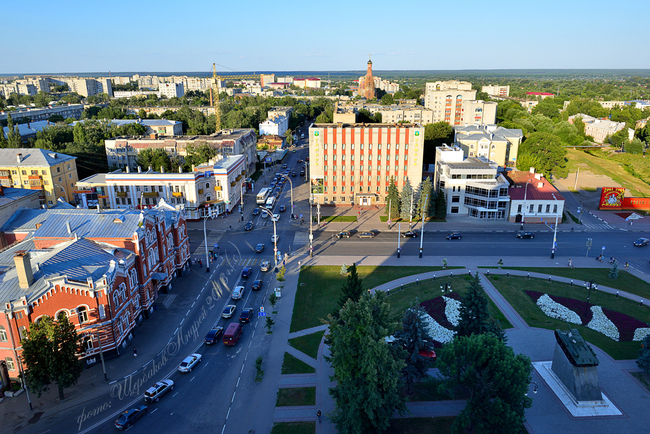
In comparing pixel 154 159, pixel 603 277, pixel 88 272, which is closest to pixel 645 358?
pixel 603 277

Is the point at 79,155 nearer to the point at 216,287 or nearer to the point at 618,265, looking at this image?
the point at 216,287

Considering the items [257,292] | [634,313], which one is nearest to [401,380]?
[257,292]

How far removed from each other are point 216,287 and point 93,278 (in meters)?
17.0

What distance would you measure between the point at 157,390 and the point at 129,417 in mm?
2979

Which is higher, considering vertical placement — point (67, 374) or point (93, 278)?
point (93, 278)

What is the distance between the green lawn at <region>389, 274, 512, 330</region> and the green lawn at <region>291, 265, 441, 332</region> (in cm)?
322

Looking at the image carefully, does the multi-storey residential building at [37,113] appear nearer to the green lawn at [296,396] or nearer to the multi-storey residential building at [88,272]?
the multi-storey residential building at [88,272]

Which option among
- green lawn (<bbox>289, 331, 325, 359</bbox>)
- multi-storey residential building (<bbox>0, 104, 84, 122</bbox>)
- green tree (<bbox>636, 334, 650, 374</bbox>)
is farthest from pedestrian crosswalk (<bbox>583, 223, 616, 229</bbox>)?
multi-storey residential building (<bbox>0, 104, 84, 122</bbox>)

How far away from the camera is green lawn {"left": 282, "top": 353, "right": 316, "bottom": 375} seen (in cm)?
3700

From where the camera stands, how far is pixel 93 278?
1495 inches

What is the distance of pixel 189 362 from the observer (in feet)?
122

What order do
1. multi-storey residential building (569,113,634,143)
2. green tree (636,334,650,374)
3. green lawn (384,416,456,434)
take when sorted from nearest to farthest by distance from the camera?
green lawn (384,416,456,434)
green tree (636,334,650,374)
multi-storey residential building (569,113,634,143)

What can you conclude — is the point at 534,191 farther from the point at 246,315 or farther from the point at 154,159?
the point at 154,159

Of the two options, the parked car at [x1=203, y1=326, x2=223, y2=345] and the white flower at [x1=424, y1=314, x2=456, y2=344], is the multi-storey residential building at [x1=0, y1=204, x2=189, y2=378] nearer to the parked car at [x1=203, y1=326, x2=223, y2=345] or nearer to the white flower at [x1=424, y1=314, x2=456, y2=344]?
the parked car at [x1=203, y1=326, x2=223, y2=345]
